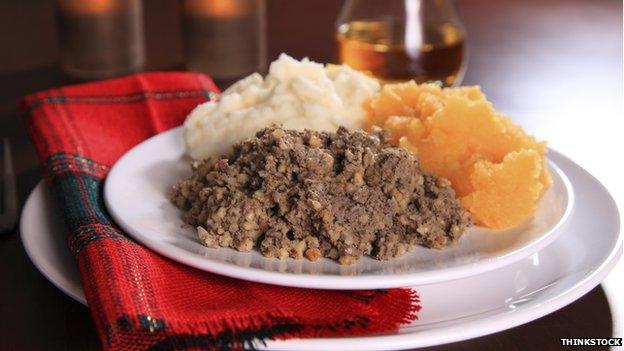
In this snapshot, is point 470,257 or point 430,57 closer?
point 470,257

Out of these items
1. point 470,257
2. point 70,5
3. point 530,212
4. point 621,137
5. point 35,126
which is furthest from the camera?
point 70,5

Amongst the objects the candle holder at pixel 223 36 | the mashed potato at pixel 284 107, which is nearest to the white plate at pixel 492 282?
the mashed potato at pixel 284 107

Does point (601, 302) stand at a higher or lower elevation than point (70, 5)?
lower

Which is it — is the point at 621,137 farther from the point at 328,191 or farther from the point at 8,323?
the point at 8,323

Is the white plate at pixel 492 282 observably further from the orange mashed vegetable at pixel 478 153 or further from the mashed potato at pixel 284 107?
the mashed potato at pixel 284 107

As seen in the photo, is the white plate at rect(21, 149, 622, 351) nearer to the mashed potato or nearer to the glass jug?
the mashed potato

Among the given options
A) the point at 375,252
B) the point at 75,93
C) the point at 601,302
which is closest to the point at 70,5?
the point at 75,93

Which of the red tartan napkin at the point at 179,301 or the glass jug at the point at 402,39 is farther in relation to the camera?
the glass jug at the point at 402,39
